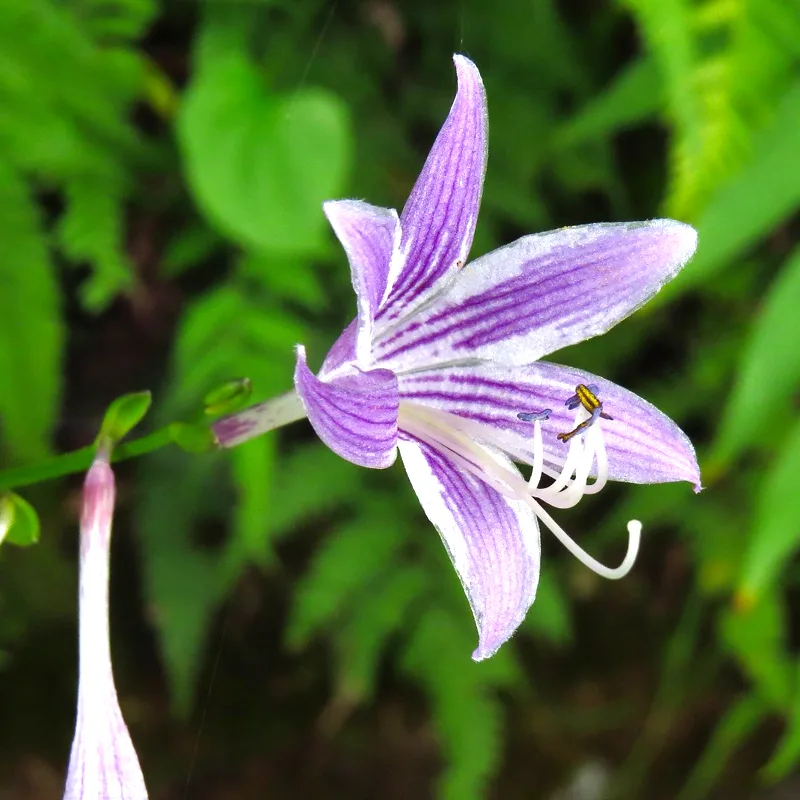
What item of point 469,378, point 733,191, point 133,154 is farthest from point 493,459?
point 133,154

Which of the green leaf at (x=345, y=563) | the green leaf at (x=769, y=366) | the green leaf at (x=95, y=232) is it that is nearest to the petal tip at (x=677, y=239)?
the green leaf at (x=769, y=366)

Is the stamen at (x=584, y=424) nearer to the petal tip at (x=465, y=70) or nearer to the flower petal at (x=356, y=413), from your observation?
the flower petal at (x=356, y=413)

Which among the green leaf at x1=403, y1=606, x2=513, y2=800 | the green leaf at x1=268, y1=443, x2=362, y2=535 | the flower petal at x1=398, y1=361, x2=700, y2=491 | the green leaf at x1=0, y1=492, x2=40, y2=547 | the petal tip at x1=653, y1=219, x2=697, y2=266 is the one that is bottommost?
the green leaf at x1=403, y1=606, x2=513, y2=800

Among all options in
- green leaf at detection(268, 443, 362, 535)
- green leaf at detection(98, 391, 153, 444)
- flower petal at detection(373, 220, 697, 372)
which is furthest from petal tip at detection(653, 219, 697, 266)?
green leaf at detection(268, 443, 362, 535)

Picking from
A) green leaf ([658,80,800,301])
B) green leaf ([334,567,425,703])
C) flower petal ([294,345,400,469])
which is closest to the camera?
flower petal ([294,345,400,469])

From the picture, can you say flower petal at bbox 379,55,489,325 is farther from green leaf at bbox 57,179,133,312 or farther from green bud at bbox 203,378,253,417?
green leaf at bbox 57,179,133,312

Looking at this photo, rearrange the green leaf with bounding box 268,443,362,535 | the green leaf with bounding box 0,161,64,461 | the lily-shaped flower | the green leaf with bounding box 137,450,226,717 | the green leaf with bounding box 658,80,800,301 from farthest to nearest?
the green leaf with bounding box 137,450,226,717
the green leaf with bounding box 268,443,362,535
the green leaf with bounding box 0,161,64,461
the green leaf with bounding box 658,80,800,301
the lily-shaped flower

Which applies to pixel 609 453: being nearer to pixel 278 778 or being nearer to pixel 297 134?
pixel 297 134
